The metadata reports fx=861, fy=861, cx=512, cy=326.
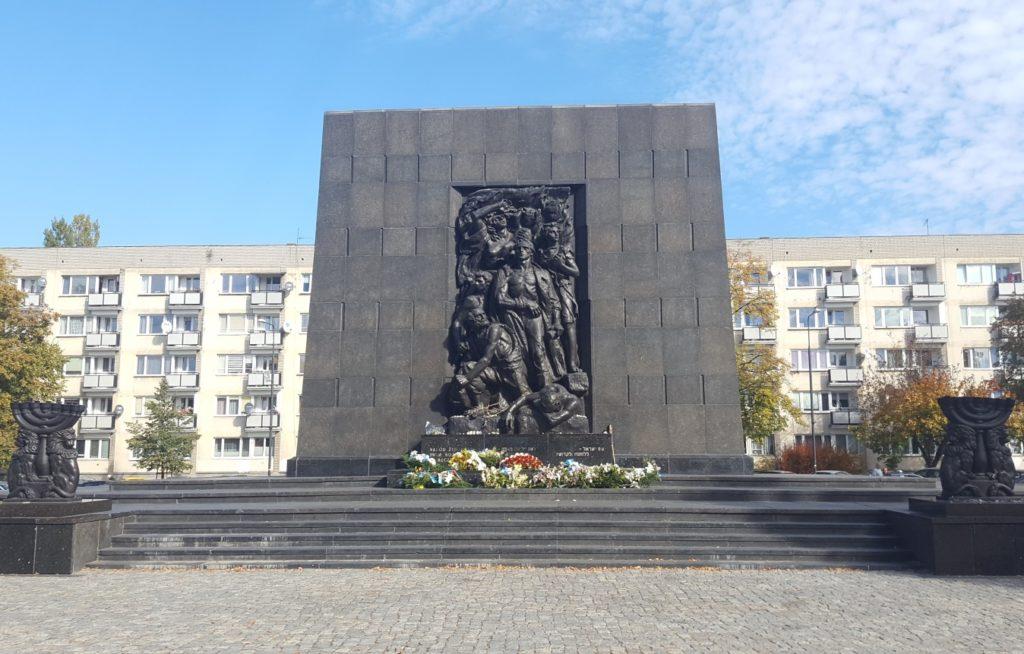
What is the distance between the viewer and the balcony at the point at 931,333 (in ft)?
180

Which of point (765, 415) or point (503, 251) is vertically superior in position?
point (503, 251)

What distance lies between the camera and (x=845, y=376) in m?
55.5

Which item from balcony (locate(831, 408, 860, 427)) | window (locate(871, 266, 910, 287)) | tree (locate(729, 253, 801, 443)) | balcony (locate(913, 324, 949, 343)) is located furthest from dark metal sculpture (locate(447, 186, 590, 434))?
window (locate(871, 266, 910, 287))

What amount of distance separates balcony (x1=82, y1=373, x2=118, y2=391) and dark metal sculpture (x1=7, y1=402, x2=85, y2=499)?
46.7 meters

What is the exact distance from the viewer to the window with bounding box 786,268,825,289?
57.0 m

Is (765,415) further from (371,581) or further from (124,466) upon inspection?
(124,466)

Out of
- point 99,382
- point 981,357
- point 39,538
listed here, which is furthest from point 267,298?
point 981,357

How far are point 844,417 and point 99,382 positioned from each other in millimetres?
48065

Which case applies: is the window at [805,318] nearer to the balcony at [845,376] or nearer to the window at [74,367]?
the balcony at [845,376]

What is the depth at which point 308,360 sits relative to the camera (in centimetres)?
2020

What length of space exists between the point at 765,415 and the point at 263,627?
35191 mm

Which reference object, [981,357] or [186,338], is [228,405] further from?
[981,357]

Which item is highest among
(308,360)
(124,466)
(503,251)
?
(503,251)

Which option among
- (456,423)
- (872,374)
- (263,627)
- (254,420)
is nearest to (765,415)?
(872,374)
